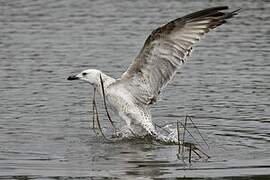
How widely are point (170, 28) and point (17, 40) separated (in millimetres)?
7462

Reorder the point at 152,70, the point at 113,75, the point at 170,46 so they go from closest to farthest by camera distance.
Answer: the point at 170,46 → the point at 152,70 → the point at 113,75

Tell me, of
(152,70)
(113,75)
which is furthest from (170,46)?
(113,75)

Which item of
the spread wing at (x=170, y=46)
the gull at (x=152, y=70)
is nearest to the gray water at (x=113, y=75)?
the gull at (x=152, y=70)

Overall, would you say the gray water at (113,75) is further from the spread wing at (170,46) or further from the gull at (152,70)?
the spread wing at (170,46)

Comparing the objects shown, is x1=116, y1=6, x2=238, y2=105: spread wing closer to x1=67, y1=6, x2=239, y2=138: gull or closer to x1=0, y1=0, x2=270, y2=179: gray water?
x1=67, y1=6, x2=239, y2=138: gull

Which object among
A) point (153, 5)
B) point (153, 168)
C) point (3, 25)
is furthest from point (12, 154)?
point (153, 5)

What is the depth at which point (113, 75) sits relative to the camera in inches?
645

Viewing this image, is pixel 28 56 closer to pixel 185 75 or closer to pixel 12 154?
pixel 185 75

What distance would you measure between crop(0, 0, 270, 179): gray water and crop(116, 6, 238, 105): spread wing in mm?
927

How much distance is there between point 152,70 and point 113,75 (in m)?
3.91

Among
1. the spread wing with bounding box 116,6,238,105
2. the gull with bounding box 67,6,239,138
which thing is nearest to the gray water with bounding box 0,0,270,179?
the gull with bounding box 67,6,239,138

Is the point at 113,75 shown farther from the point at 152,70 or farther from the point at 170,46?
the point at 170,46

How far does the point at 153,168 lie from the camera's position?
1077 cm

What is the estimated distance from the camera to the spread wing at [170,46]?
481 inches
